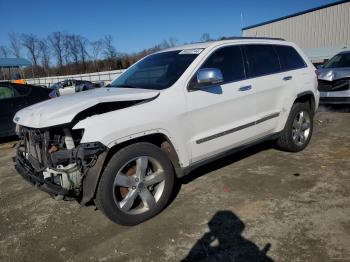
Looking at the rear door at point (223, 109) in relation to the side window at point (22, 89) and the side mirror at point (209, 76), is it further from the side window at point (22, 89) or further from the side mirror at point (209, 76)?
the side window at point (22, 89)

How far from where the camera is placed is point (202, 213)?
3.90 meters

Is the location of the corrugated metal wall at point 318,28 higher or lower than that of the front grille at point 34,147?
higher

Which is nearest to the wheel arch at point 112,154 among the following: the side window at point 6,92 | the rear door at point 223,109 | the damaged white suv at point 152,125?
the damaged white suv at point 152,125

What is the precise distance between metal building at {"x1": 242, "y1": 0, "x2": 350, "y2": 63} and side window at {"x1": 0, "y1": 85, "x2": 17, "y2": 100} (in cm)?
2187

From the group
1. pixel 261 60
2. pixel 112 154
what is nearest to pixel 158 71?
pixel 112 154

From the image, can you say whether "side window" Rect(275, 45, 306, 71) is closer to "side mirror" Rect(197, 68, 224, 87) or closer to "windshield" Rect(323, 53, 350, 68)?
"side mirror" Rect(197, 68, 224, 87)

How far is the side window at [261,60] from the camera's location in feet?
15.8

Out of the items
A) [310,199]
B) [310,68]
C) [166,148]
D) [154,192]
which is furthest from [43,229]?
[310,68]

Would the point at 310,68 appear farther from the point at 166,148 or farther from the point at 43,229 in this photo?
the point at 43,229

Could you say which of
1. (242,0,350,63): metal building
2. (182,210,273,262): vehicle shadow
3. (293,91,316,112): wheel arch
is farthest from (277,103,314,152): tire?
(242,0,350,63): metal building

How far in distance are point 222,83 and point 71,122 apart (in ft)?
6.31

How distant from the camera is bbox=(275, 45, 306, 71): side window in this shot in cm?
538

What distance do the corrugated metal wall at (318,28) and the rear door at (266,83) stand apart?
869 inches

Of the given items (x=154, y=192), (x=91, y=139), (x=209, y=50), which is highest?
(x=209, y=50)
